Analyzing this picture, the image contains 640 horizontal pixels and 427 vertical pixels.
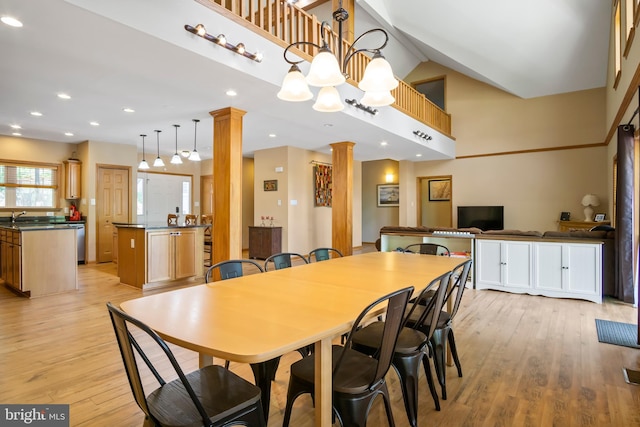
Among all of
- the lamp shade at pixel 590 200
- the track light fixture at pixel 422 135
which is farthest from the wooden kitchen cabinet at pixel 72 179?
the lamp shade at pixel 590 200

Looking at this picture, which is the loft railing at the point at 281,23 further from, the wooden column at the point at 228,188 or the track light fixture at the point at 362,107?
the wooden column at the point at 228,188

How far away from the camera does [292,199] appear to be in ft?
26.0

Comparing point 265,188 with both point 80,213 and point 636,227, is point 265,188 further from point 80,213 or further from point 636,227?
point 636,227

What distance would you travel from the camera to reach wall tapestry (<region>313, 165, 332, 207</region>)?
8.50m

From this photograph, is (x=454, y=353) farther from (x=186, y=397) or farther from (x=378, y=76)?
(x=378, y=76)

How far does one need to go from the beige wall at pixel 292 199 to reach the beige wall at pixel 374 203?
A: 296 centimetres

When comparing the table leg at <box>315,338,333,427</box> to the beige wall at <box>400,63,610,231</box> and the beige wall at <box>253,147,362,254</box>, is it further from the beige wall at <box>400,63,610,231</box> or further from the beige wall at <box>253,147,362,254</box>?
the beige wall at <box>400,63,610,231</box>

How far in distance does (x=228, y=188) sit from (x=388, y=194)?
24.6 feet

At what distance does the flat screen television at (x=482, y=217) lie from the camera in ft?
27.0

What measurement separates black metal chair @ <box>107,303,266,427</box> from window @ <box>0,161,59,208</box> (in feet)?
24.8

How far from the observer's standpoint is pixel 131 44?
8.99 ft

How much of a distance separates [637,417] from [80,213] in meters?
8.68

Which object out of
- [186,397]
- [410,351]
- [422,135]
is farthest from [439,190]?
[186,397]

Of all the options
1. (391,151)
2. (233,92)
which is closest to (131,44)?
(233,92)
